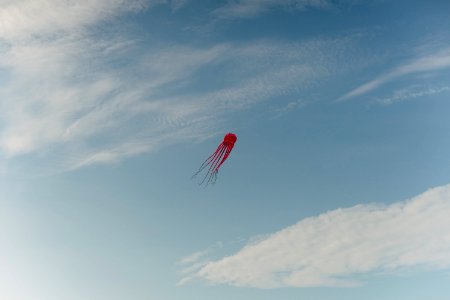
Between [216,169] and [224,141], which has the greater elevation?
[224,141]

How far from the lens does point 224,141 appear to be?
221 feet

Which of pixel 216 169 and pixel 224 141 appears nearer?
pixel 216 169

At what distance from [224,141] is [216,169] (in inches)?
654

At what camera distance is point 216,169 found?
52.0 m
